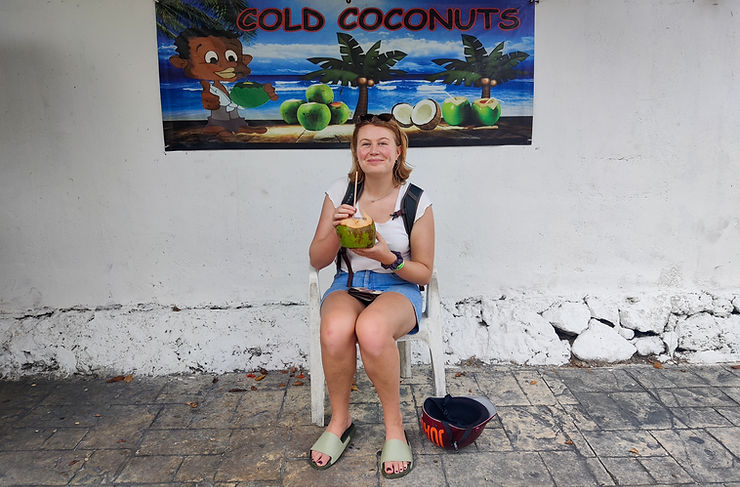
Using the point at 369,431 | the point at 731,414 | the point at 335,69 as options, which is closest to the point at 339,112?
the point at 335,69

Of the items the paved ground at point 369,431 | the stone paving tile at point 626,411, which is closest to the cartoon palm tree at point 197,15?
the paved ground at point 369,431

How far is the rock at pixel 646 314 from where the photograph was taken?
13.0 feet

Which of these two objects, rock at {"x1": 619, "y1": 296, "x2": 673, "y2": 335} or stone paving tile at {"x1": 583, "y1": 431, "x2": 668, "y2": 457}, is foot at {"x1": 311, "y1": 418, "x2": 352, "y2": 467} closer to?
stone paving tile at {"x1": 583, "y1": 431, "x2": 668, "y2": 457}

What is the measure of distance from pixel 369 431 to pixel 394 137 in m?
1.55

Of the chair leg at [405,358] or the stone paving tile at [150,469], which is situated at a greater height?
the chair leg at [405,358]

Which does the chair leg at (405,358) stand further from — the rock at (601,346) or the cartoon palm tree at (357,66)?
the cartoon palm tree at (357,66)

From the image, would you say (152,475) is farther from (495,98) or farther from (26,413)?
(495,98)

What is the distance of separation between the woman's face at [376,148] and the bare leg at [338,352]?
27.1 inches

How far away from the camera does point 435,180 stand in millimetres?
3873

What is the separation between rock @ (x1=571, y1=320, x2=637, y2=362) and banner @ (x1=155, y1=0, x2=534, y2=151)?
150cm

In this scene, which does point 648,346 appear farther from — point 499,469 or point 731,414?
point 499,469

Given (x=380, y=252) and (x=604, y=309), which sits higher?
(x=380, y=252)

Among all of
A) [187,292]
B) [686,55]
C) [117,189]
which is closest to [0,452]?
[187,292]

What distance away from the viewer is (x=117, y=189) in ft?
12.5
